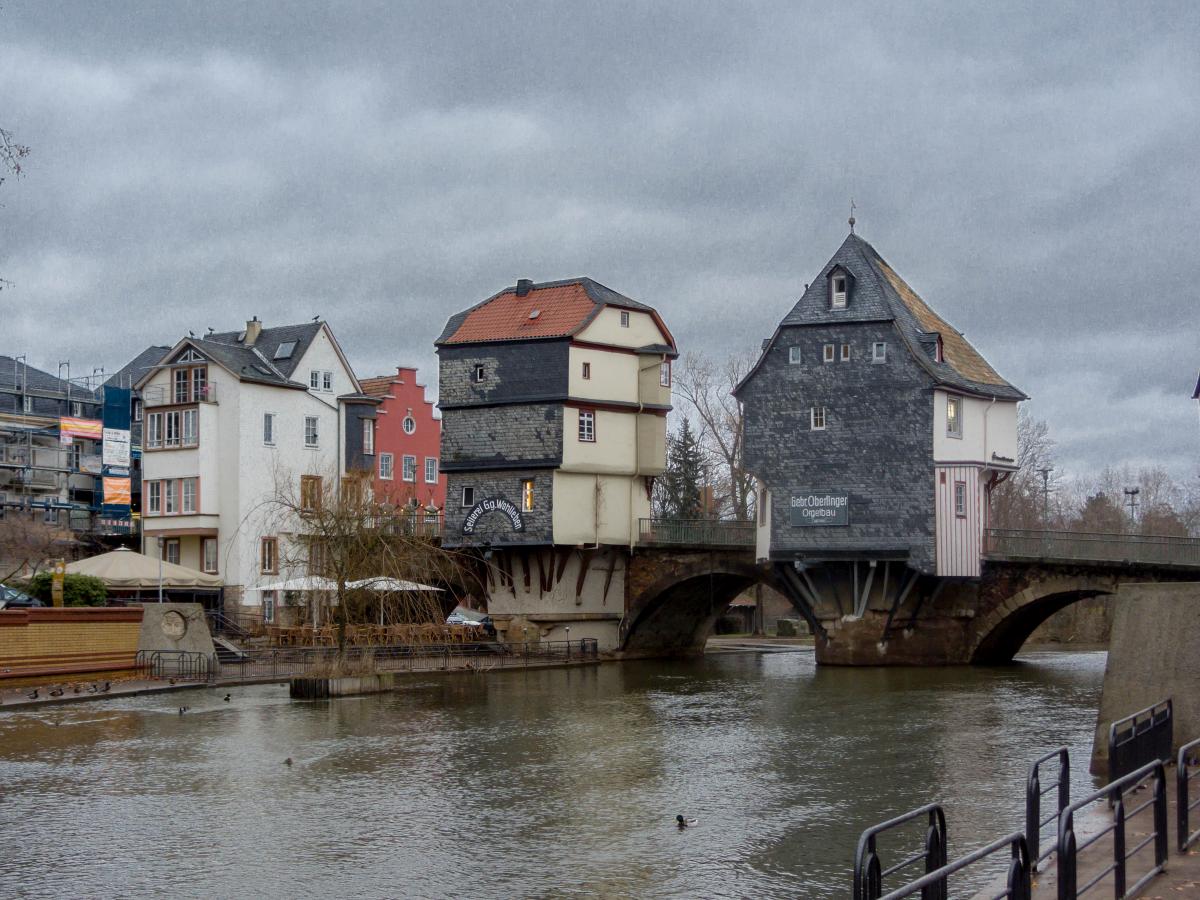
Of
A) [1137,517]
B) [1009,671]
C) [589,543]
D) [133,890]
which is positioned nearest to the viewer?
[133,890]

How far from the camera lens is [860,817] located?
64.1 ft

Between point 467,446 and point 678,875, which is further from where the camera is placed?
point 467,446

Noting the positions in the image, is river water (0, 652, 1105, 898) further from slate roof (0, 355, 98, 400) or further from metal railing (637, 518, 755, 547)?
slate roof (0, 355, 98, 400)

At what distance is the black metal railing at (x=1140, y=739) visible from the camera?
51.9 ft

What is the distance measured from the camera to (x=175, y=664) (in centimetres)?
4097

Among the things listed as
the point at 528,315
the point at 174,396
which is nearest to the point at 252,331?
the point at 174,396

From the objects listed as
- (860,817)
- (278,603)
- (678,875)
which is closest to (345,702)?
(860,817)

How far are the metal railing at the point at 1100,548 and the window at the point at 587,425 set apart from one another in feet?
47.2

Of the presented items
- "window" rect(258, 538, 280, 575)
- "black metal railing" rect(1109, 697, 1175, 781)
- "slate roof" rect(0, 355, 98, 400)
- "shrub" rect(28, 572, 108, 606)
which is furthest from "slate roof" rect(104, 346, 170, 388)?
"black metal railing" rect(1109, 697, 1175, 781)

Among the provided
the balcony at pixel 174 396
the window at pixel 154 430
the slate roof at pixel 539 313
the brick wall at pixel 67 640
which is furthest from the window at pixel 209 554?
the brick wall at pixel 67 640

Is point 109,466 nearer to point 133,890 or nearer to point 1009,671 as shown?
point 1009,671

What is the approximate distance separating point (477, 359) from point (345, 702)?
22728 millimetres

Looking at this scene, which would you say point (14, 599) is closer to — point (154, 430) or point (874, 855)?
point (154, 430)

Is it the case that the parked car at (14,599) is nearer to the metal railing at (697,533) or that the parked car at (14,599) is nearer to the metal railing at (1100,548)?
the metal railing at (697,533)
